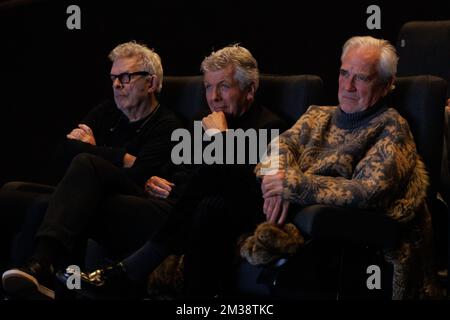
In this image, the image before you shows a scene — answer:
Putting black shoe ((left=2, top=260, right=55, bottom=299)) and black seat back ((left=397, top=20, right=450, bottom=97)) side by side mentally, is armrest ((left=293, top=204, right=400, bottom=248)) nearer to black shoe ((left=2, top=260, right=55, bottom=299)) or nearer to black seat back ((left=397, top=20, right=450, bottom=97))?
black shoe ((left=2, top=260, right=55, bottom=299))

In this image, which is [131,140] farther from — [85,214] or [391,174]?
[391,174]

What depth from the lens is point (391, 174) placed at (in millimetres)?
2924

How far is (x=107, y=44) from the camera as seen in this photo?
14.7 ft

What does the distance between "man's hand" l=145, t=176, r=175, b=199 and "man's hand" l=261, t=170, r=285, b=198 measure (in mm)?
537

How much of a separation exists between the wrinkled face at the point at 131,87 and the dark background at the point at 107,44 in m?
0.70

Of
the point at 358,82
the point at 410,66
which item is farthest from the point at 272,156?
the point at 410,66

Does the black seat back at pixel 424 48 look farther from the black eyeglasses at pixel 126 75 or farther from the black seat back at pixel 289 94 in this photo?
the black eyeglasses at pixel 126 75

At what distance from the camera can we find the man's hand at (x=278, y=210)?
297 cm

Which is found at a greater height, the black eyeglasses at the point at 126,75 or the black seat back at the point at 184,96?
the black eyeglasses at the point at 126,75

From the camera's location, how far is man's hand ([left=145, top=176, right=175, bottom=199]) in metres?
3.51

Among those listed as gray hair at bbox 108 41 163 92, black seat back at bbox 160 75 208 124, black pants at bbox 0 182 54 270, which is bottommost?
black pants at bbox 0 182 54 270

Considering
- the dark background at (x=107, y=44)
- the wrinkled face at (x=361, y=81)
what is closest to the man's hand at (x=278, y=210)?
the wrinkled face at (x=361, y=81)

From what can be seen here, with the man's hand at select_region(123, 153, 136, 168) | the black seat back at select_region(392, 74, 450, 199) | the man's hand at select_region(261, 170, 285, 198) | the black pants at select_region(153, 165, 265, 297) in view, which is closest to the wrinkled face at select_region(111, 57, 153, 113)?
the man's hand at select_region(123, 153, 136, 168)

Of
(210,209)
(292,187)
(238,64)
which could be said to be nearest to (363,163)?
(292,187)
